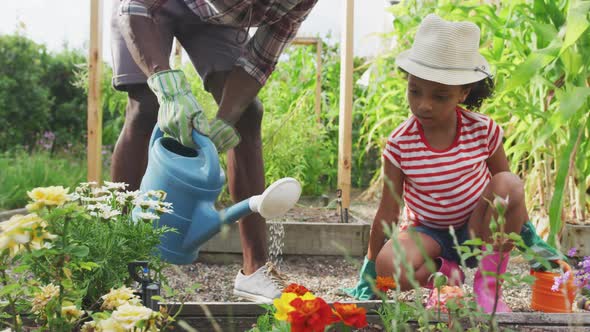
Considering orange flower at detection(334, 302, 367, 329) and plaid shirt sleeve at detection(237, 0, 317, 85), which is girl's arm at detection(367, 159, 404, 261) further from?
orange flower at detection(334, 302, 367, 329)

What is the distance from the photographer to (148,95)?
5.82ft

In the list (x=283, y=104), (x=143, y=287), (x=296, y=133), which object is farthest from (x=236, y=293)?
(x=283, y=104)

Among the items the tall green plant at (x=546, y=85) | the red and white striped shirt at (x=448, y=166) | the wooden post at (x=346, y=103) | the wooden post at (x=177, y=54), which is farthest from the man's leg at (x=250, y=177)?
the wooden post at (x=177, y=54)

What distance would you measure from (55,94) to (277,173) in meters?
3.18

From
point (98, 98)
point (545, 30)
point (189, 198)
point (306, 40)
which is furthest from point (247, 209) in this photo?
point (306, 40)

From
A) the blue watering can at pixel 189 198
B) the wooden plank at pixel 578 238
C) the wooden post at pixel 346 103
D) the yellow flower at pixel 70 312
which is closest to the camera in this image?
the yellow flower at pixel 70 312

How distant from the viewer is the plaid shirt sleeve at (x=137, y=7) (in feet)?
5.16

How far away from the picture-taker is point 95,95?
108 inches

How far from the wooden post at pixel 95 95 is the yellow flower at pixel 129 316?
77.7 inches

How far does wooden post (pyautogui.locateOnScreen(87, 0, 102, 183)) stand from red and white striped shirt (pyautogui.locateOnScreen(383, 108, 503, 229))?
4.81 feet

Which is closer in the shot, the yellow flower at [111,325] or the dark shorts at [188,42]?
the yellow flower at [111,325]

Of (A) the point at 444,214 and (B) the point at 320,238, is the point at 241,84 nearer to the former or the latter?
(A) the point at 444,214

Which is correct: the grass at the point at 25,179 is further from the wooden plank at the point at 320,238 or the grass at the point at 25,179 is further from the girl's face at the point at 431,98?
the girl's face at the point at 431,98

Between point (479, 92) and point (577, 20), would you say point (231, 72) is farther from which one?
point (577, 20)
